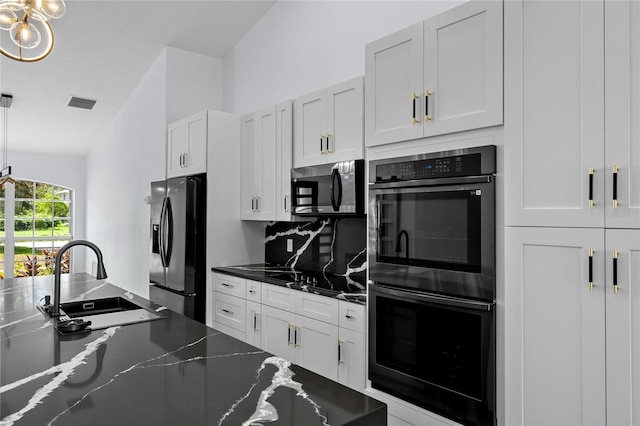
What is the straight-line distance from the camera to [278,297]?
3.10 m

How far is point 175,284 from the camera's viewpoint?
403 cm

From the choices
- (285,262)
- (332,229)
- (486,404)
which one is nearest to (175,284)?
(285,262)

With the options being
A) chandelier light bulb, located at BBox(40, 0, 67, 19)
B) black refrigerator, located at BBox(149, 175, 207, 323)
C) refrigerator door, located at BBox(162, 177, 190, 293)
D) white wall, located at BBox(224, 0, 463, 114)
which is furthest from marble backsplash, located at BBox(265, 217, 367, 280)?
chandelier light bulb, located at BBox(40, 0, 67, 19)

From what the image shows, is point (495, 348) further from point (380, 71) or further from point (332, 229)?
point (332, 229)

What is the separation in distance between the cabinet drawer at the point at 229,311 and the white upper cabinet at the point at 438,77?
1853 mm

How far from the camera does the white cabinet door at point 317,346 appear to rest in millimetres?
2633

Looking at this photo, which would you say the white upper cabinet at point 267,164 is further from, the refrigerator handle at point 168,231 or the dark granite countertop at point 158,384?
the dark granite countertop at point 158,384

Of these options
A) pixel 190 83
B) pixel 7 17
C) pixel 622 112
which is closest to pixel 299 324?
pixel 622 112

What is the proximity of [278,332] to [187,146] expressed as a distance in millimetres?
2095

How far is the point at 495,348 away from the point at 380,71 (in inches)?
60.5

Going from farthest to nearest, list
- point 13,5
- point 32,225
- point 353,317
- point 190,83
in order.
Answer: point 32,225, point 190,83, point 353,317, point 13,5

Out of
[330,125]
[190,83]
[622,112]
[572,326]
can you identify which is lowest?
[572,326]

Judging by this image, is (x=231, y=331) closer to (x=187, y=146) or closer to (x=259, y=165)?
(x=259, y=165)

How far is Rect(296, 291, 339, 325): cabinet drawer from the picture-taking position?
2643 mm
